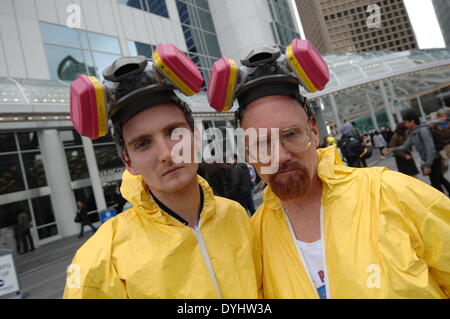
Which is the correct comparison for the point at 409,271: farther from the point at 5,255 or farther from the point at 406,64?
the point at 406,64

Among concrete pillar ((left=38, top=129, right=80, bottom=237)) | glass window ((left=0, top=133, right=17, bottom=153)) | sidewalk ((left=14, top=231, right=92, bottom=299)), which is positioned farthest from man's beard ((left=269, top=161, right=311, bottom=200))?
glass window ((left=0, top=133, right=17, bottom=153))

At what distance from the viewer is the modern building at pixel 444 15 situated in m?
87.2

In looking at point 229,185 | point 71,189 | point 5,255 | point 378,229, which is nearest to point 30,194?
point 71,189

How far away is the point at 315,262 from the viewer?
4.53 ft

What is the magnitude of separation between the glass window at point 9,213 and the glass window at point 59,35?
285 inches

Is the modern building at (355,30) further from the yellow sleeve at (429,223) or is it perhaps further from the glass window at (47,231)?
the yellow sleeve at (429,223)

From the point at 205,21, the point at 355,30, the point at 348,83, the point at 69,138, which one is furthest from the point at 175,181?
the point at 355,30

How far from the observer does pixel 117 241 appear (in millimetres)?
1308

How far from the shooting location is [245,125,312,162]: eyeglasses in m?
1.50

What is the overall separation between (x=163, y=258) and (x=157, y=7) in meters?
20.6

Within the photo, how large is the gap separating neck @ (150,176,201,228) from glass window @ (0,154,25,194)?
503 inches

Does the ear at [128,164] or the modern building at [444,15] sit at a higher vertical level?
the modern building at [444,15]

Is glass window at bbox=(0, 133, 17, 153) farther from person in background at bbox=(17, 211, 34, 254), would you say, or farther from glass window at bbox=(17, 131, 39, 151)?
person in background at bbox=(17, 211, 34, 254)

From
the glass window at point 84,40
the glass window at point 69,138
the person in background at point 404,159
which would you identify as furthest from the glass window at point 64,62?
the person in background at point 404,159
